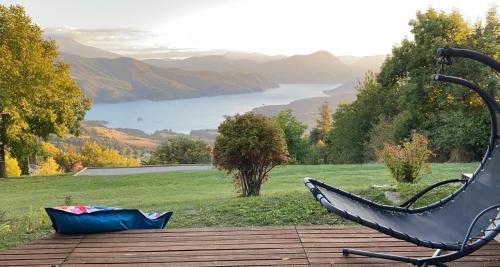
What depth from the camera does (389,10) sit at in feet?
57.8

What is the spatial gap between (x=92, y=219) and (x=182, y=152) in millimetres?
29441

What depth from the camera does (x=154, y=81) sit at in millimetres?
81250

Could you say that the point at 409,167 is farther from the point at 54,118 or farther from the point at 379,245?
the point at 54,118

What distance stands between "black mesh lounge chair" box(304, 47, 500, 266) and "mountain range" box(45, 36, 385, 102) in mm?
66621

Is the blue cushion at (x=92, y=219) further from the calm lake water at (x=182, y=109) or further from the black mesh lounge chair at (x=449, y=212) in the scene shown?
the calm lake water at (x=182, y=109)

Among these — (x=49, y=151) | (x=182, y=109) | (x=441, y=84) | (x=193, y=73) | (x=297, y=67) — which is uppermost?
(x=297, y=67)

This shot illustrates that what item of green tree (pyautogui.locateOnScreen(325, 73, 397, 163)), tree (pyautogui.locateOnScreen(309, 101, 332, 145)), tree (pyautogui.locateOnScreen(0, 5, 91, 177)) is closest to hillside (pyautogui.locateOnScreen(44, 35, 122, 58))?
tree (pyautogui.locateOnScreen(309, 101, 332, 145))

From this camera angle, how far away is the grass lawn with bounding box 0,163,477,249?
4.60 m

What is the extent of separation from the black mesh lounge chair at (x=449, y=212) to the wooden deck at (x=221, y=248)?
187 millimetres

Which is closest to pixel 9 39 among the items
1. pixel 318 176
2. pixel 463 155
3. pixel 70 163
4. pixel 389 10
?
pixel 318 176

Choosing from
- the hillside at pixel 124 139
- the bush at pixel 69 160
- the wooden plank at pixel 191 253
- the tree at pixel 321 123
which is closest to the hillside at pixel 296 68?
the hillside at pixel 124 139

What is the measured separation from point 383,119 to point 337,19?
220 inches

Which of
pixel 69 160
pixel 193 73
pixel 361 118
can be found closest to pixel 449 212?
pixel 361 118

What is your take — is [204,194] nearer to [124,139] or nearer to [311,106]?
[311,106]
